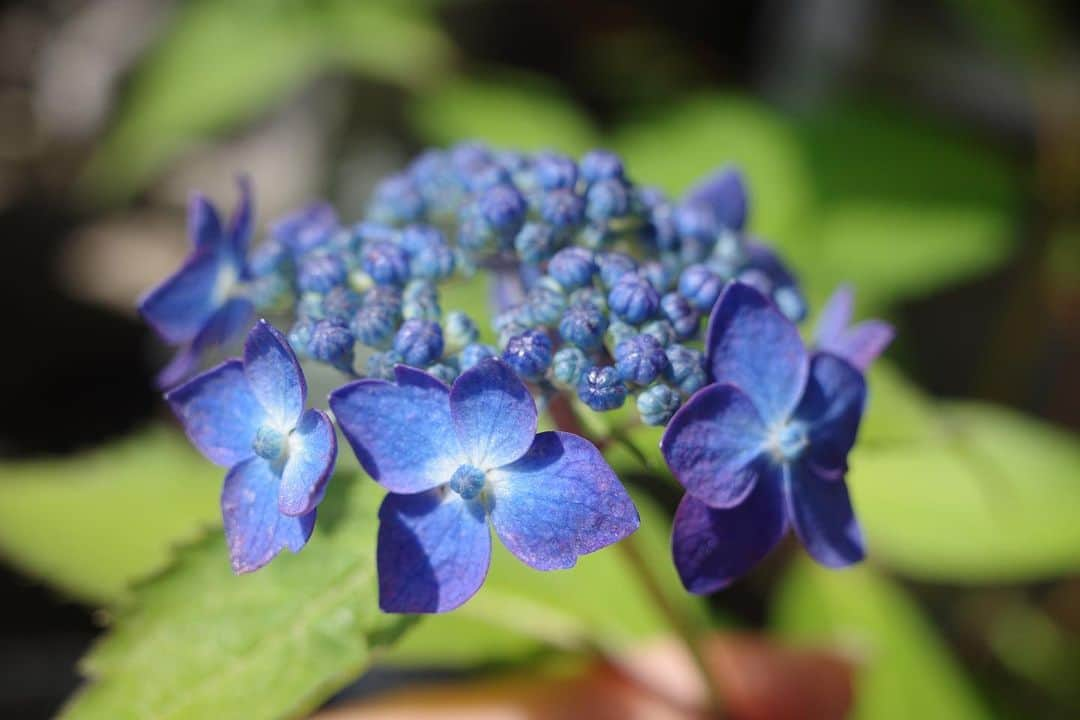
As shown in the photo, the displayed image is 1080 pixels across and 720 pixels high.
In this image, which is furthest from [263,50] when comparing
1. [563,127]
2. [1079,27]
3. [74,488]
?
[1079,27]

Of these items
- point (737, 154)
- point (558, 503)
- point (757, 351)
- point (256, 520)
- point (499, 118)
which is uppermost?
point (757, 351)

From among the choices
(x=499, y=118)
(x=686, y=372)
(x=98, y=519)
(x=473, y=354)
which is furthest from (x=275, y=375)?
(x=499, y=118)

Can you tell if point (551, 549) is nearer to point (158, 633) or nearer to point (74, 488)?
point (158, 633)

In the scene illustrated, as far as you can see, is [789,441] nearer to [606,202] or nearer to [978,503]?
[606,202]

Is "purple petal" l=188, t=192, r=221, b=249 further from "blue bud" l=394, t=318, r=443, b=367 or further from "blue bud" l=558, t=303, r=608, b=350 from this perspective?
"blue bud" l=558, t=303, r=608, b=350

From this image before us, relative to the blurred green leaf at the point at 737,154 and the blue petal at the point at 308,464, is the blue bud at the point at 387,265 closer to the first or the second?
the blue petal at the point at 308,464

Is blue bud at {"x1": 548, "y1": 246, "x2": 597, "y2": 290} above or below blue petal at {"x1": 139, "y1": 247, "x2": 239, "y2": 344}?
above

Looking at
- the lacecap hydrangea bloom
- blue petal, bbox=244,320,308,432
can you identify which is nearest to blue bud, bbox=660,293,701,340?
the lacecap hydrangea bloom
